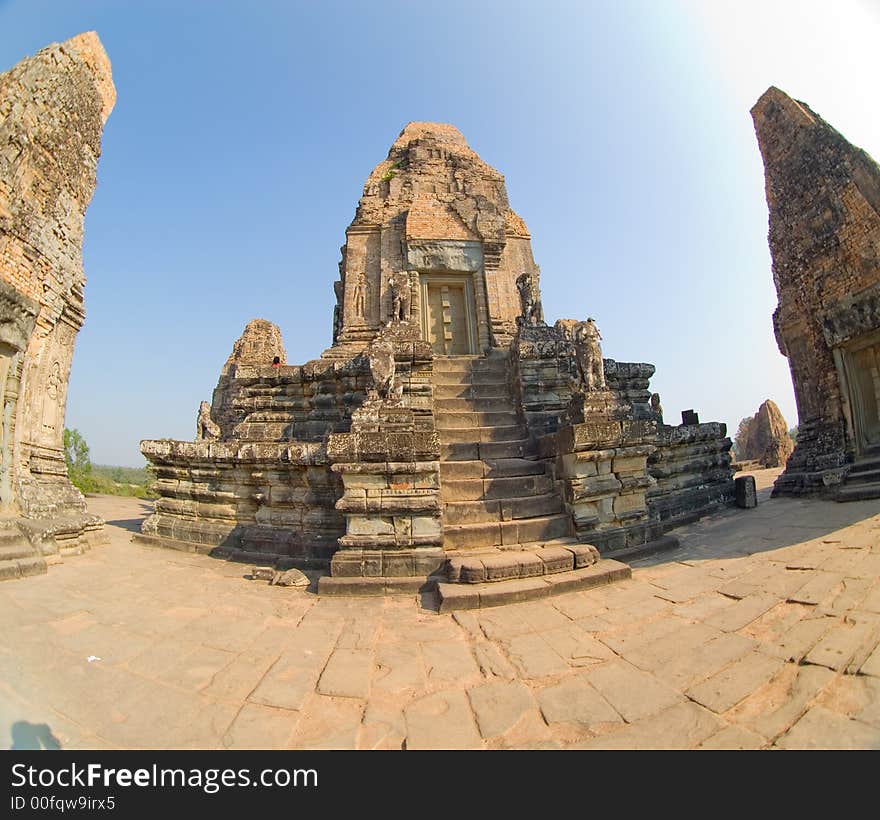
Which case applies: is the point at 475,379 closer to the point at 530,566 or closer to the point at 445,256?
the point at 530,566

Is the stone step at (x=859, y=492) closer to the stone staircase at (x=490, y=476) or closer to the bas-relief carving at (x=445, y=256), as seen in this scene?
the stone staircase at (x=490, y=476)

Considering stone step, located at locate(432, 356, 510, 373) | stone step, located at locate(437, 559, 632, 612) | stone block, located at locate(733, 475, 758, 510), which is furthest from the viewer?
stone step, located at locate(432, 356, 510, 373)

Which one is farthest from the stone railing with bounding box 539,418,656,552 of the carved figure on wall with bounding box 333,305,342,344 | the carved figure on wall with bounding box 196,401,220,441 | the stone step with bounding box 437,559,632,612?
the carved figure on wall with bounding box 333,305,342,344

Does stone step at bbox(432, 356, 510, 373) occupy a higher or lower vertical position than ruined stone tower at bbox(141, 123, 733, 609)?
higher

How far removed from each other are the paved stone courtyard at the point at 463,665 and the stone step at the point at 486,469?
6.42ft

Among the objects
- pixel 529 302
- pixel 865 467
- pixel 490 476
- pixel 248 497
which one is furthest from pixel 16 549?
pixel 865 467

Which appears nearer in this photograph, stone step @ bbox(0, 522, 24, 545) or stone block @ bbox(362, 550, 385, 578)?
stone block @ bbox(362, 550, 385, 578)

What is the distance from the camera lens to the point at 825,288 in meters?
8.28

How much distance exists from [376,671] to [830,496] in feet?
26.4

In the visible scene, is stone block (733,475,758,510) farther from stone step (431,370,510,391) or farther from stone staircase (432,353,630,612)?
stone step (431,370,510,391)

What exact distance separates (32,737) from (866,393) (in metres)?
11.6

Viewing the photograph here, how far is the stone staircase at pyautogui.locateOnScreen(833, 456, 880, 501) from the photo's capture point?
5.83 meters
